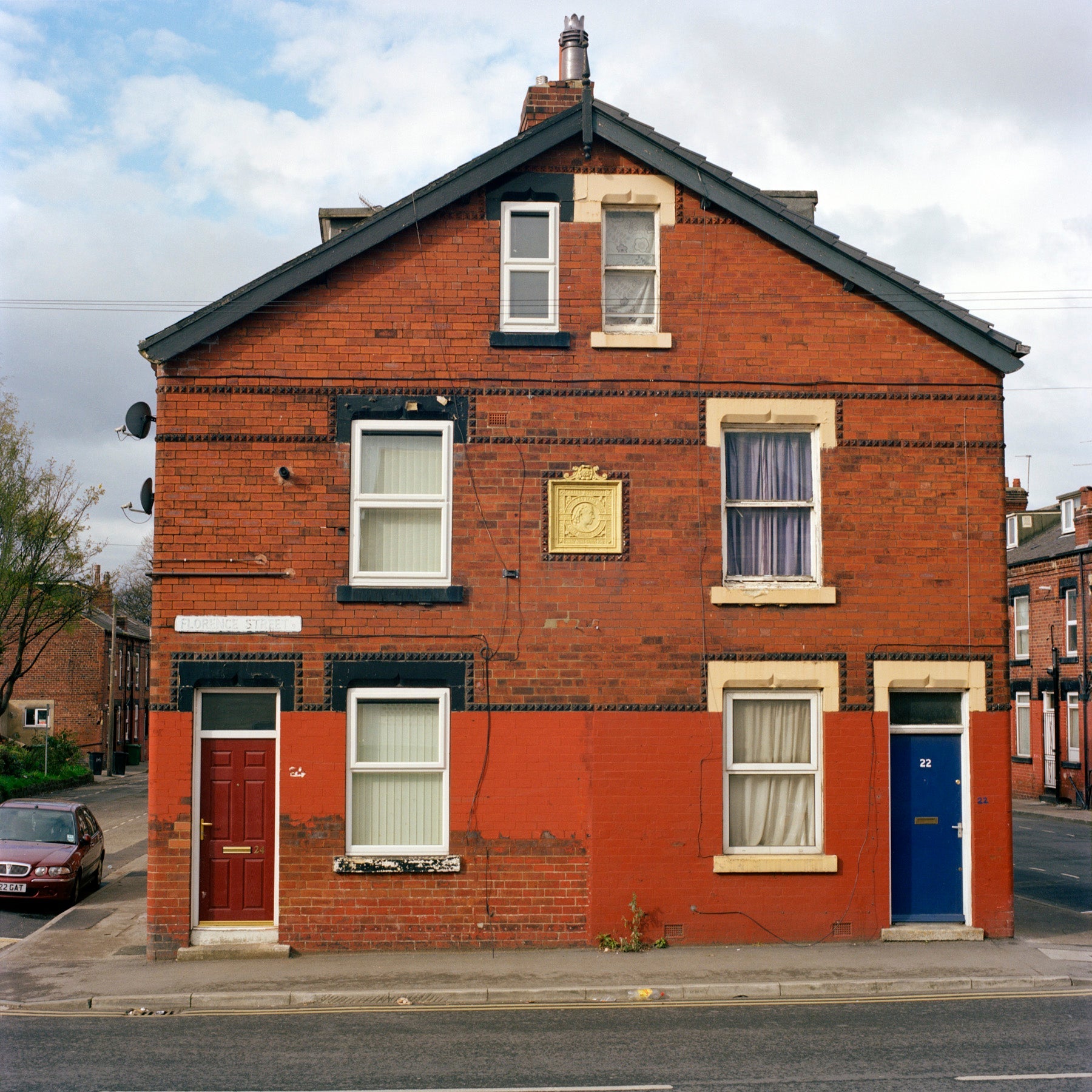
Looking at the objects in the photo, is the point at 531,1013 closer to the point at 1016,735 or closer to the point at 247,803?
the point at 247,803

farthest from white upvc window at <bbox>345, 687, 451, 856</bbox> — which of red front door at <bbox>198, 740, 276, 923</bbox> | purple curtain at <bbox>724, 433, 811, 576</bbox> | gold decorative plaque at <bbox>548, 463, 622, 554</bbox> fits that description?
purple curtain at <bbox>724, 433, 811, 576</bbox>

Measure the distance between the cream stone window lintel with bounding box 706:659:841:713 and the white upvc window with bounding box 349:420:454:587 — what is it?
10.9 feet

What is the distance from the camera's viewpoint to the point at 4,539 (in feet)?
117

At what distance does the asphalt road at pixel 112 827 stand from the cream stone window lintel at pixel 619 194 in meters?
11.8

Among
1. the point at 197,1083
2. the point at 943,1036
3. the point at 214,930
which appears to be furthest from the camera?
the point at 214,930

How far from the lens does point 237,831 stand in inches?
510

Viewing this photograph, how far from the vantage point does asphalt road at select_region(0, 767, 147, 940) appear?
1634 centimetres

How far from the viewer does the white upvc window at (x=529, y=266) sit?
13.6 m

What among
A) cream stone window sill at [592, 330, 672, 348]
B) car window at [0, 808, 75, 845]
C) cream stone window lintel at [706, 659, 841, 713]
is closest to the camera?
cream stone window lintel at [706, 659, 841, 713]

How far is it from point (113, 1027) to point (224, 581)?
16.0 feet

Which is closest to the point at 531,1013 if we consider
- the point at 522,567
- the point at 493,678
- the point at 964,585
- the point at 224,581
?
the point at 493,678

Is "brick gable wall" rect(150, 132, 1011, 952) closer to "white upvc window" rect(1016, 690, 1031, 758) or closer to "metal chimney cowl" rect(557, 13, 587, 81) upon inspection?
"metal chimney cowl" rect(557, 13, 587, 81)

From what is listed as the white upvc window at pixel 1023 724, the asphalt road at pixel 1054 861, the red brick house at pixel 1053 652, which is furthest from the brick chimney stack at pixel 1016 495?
the asphalt road at pixel 1054 861

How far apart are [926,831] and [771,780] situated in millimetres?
1885
